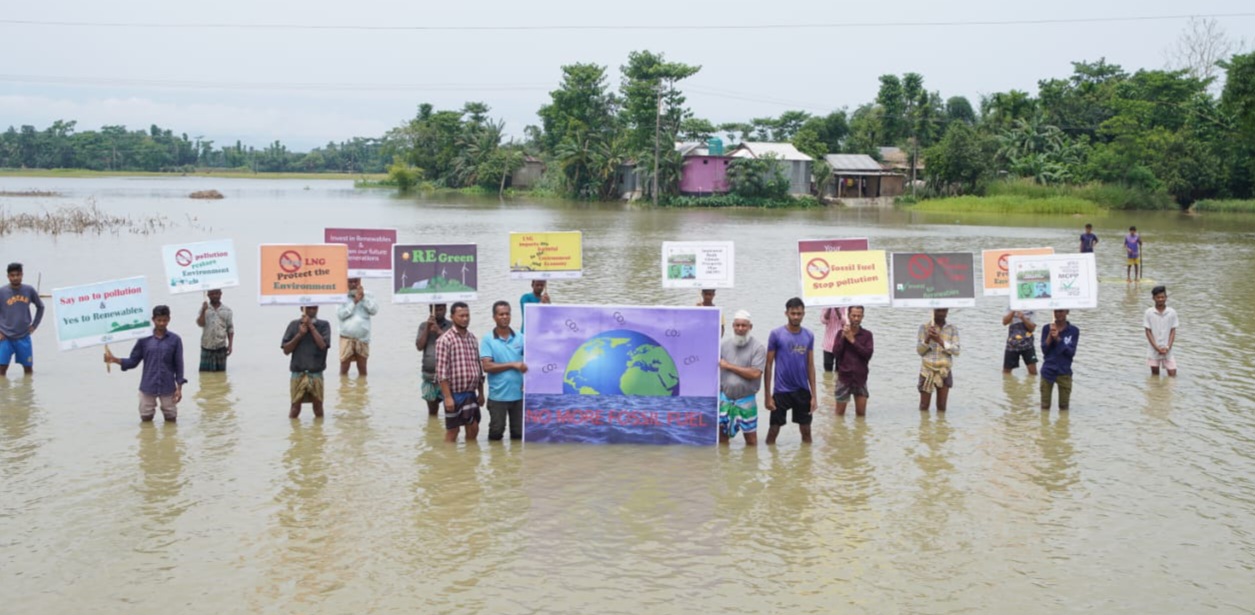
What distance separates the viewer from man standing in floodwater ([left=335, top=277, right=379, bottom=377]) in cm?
1367

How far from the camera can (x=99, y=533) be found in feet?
27.0

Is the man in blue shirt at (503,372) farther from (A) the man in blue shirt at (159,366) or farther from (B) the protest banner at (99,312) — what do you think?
(B) the protest banner at (99,312)

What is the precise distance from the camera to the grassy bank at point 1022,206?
60719 millimetres

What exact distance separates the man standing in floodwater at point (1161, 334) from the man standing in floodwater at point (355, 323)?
34.5 ft

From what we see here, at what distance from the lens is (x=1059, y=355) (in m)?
12.2

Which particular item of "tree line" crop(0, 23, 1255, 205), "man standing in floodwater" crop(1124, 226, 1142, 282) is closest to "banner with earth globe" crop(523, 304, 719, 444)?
"man standing in floodwater" crop(1124, 226, 1142, 282)

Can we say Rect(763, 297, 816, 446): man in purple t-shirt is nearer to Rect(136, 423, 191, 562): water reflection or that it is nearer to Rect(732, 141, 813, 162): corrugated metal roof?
Rect(136, 423, 191, 562): water reflection

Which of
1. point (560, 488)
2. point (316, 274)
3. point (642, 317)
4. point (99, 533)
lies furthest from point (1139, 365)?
point (99, 533)

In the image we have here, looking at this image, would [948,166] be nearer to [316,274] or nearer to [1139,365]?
[1139,365]

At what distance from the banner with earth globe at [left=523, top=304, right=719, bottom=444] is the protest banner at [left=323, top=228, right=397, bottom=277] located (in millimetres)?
4419

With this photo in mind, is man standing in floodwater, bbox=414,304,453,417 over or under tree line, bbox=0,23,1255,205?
under

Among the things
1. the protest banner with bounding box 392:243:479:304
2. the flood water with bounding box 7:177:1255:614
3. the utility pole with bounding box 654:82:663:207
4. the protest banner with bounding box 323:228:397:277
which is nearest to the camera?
the flood water with bounding box 7:177:1255:614

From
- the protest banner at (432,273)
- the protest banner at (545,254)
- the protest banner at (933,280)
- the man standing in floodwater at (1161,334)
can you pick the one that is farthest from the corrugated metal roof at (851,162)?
the protest banner at (432,273)

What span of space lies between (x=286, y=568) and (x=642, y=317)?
173 inches
